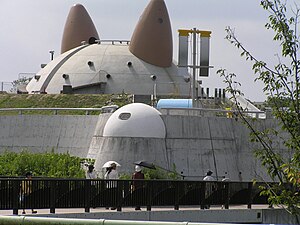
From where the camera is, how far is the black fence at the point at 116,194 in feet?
62.5

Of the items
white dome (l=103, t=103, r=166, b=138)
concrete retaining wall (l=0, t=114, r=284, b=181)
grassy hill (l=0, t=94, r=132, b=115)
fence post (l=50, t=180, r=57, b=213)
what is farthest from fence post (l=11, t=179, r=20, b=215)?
grassy hill (l=0, t=94, r=132, b=115)

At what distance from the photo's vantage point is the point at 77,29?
63.7 m

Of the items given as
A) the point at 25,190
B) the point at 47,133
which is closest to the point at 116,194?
the point at 25,190

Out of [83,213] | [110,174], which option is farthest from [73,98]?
[83,213]

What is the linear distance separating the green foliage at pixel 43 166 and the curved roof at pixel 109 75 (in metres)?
22.8

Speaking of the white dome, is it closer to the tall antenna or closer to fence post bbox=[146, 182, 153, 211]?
the tall antenna

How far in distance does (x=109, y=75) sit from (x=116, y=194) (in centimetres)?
3552

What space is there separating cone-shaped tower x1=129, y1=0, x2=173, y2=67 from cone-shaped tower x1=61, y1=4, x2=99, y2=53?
621cm

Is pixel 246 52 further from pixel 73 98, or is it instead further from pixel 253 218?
pixel 73 98

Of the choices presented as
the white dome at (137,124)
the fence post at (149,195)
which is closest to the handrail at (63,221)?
the fence post at (149,195)

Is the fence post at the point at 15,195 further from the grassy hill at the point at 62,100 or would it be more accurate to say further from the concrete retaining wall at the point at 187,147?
the grassy hill at the point at 62,100

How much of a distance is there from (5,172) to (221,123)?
27.0 ft

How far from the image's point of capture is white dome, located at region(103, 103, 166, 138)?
3103 centimetres

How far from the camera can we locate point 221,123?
32.6 m
